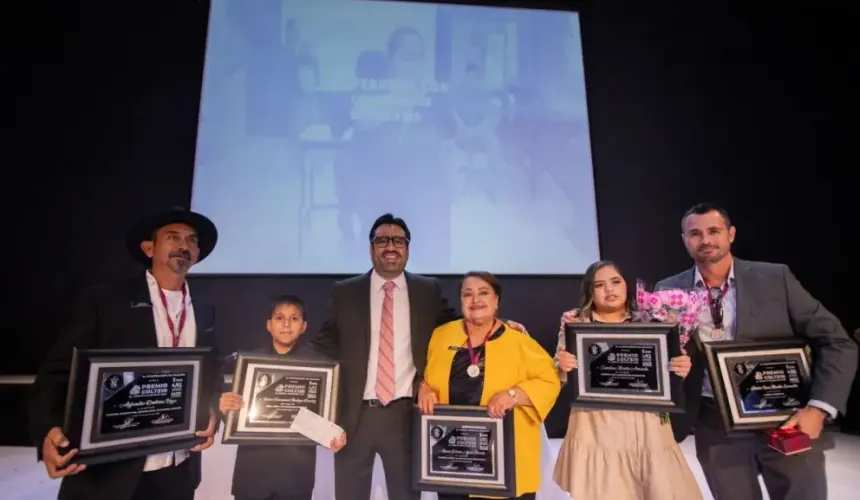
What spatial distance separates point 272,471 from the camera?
226 centimetres

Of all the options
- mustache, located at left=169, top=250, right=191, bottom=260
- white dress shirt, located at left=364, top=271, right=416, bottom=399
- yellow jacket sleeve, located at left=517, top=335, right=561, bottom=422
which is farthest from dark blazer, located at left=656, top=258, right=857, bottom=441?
mustache, located at left=169, top=250, right=191, bottom=260

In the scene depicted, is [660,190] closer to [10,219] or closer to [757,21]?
[757,21]

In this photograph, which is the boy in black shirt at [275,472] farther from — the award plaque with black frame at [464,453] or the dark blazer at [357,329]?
the award plaque with black frame at [464,453]

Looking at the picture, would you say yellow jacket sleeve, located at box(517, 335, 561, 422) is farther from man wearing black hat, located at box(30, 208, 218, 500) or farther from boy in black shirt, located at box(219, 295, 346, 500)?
man wearing black hat, located at box(30, 208, 218, 500)

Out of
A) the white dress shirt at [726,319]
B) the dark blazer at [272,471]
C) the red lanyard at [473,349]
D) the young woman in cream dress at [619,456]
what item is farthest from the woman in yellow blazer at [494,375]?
the white dress shirt at [726,319]

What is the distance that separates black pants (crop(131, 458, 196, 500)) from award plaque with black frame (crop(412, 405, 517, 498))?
985 mm

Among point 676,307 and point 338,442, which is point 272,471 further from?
point 676,307

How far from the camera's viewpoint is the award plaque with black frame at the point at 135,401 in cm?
167

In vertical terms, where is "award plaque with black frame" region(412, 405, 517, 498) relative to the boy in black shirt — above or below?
above

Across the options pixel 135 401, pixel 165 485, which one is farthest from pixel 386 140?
pixel 165 485

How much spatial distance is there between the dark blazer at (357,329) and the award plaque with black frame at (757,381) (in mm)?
1267

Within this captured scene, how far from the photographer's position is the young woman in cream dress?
186cm

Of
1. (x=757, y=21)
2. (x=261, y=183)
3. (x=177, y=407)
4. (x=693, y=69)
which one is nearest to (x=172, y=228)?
(x=177, y=407)

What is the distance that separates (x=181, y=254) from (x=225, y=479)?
1.90 meters
